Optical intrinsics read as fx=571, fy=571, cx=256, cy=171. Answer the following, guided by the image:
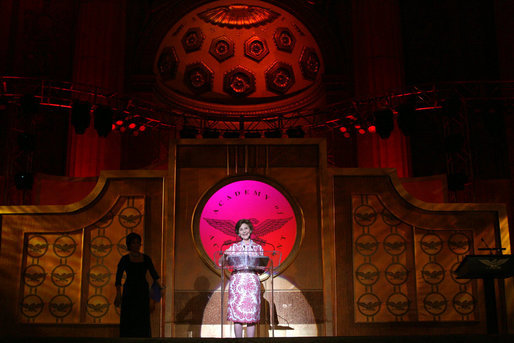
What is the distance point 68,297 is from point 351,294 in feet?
10.7

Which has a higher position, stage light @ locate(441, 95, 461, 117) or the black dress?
stage light @ locate(441, 95, 461, 117)

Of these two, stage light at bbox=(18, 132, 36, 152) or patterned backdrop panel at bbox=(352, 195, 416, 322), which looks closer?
patterned backdrop panel at bbox=(352, 195, 416, 322)

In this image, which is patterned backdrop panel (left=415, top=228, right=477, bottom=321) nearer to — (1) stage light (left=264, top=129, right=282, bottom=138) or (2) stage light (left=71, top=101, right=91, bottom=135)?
(1) stage light (left=264, top=129, right=282, bottom=138)

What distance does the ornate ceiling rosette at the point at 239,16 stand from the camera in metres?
14.4

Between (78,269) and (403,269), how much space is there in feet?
12.5

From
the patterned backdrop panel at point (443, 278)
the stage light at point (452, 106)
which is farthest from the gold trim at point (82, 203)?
the stage light at point (452, 106)

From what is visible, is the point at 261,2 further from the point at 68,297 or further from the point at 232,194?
the point at 68,297

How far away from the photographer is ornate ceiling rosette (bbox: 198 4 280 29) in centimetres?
1445

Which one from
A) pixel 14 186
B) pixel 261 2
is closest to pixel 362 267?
pixel 14 186

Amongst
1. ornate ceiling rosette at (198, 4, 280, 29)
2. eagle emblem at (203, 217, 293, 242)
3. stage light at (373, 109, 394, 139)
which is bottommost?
eagle emblem at (203, 217, 293, 242)

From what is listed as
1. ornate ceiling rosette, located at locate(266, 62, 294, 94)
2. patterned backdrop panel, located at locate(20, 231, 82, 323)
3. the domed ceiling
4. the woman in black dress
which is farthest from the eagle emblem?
ornate ceiling rosette, located at locate(266, 62, 294, 94)

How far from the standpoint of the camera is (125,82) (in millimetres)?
13820

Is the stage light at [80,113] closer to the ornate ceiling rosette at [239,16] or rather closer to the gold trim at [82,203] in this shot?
the gold trim at [82,203]

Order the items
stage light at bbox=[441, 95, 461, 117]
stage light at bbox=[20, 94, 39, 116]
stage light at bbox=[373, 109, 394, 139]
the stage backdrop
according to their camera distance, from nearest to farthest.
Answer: the stage backdrop
stage light at bbox=[20, 94, 39, 116]
stage light at bbox=[441, 95, 461, 117]
stage light at bbox=[373, 109, 394, 139]
